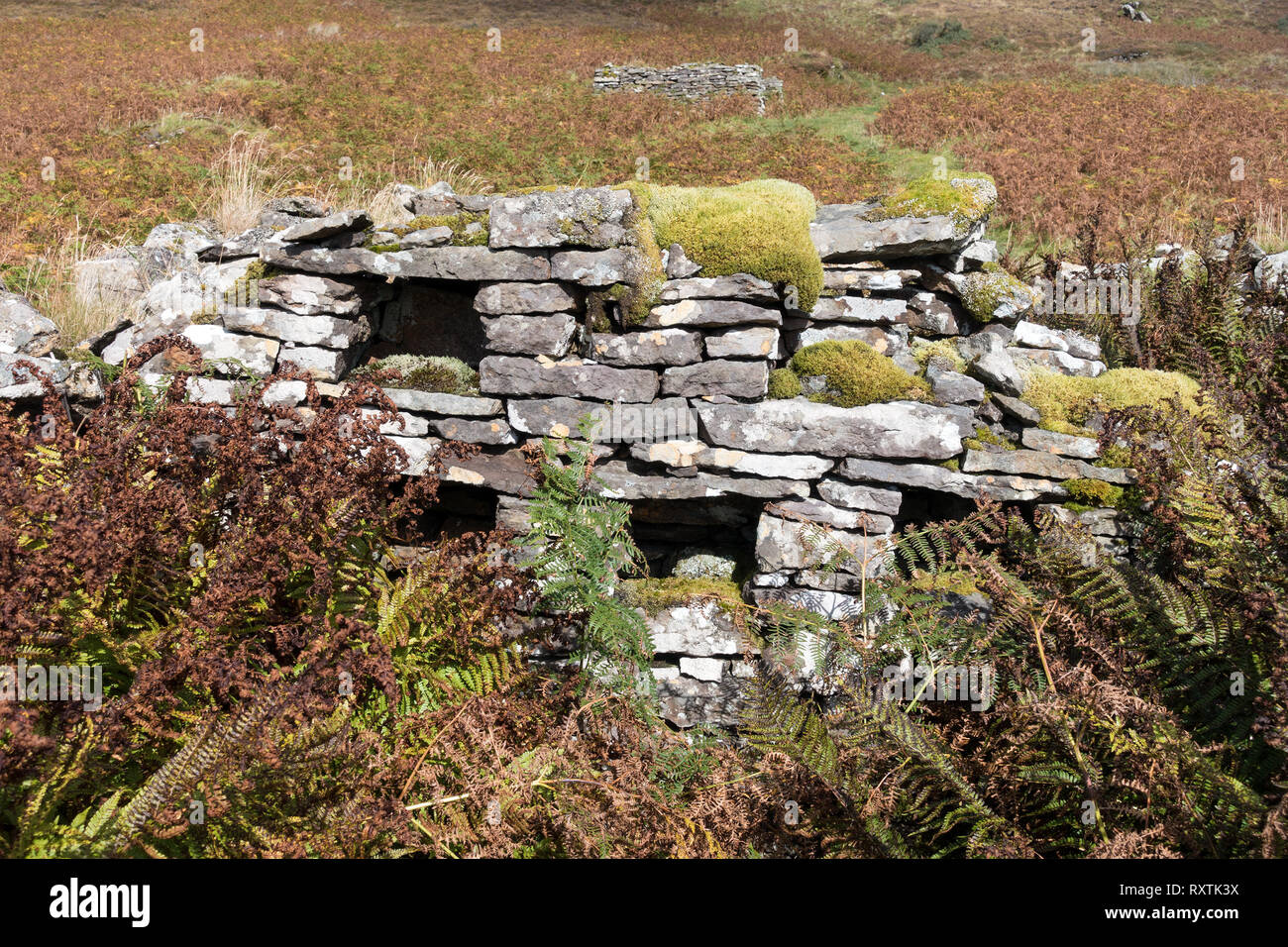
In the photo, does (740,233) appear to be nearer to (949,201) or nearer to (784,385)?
(784,385)

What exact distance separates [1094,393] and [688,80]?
15940 millimetres

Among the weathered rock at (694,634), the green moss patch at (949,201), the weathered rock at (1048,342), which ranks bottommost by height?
the weathered rock at (694,634)

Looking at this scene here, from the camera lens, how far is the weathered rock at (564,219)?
496 centimetres

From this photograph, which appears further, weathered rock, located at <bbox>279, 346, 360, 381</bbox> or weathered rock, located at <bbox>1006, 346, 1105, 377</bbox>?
weathered rock, located at <bbox>1006, 346, 1105, 377</bbox>

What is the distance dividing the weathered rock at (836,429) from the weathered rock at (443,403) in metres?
1.36

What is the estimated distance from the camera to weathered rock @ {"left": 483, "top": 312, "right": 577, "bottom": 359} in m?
5.06

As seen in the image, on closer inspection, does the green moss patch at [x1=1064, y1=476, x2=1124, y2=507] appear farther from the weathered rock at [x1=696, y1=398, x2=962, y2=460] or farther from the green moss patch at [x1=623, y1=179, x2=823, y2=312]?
the green moss patch at [x1=623, y1=179, x2=823, y2=312]

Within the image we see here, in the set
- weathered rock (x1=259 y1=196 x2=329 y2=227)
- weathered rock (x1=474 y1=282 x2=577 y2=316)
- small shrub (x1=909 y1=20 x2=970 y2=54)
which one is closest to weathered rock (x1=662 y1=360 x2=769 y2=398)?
weathered rock (x1=474 y1=282 x2=577 y2=316)

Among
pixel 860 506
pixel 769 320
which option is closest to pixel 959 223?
pixel 769 320

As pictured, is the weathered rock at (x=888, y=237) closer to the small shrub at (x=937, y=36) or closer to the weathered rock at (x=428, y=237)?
the weathered rock at (x=428, y=237)

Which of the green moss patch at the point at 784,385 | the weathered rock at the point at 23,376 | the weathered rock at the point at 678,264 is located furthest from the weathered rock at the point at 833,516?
the weathered rock at the point at 23,376

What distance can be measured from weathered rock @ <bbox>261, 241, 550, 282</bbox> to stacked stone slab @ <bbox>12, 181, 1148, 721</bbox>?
1cm

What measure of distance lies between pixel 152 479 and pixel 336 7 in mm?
27704

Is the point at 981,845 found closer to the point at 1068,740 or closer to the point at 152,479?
the point at 1068,740
